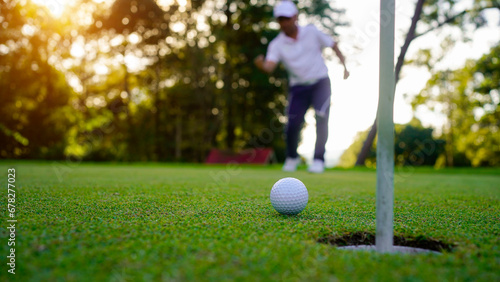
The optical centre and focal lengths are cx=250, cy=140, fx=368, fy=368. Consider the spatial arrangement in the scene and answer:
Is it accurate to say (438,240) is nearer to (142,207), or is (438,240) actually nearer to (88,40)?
(142,207)

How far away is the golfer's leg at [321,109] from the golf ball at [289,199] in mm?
3549

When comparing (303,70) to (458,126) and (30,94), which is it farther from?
(458,126)

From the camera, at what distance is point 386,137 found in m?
1.45

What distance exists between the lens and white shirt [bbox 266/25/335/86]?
593 centimetres

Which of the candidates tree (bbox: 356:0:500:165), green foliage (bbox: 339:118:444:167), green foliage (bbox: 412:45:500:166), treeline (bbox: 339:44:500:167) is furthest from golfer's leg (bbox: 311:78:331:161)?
green foliage (bbox: 412:45:500:166)

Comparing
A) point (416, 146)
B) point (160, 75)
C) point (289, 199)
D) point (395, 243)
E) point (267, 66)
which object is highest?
point (160, 75)

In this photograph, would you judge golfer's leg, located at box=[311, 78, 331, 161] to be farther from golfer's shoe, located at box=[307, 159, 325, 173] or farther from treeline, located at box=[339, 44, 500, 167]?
treeline, located at box=[339, 44, 500, 167]

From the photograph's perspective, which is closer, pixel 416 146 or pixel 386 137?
pixel 386 137

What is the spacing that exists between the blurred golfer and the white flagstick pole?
13.8 feet

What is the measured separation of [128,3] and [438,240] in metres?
22.7

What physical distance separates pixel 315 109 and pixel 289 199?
3770 mm

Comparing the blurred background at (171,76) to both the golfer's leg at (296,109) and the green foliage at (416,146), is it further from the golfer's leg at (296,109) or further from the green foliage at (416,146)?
the golfer's leg at (296,109)

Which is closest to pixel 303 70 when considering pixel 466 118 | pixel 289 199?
pixel 289 199

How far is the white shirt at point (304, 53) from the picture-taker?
593 cm
